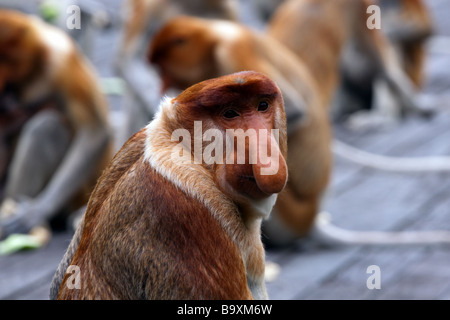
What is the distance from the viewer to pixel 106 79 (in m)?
6.71

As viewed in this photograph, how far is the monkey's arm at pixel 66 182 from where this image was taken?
3967mm

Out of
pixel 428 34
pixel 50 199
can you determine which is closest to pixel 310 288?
pixel 50 199

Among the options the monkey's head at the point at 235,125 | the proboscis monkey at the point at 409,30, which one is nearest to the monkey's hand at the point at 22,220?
the monkey's head at the point at 235,125

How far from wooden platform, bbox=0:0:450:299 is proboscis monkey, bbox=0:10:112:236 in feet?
0.73

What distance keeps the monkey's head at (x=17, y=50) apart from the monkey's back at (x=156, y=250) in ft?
8.09

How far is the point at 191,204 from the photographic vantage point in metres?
1.43

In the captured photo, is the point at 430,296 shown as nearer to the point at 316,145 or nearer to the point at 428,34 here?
the point at 316,145

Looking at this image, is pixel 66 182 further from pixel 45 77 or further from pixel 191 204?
pixel 191 204

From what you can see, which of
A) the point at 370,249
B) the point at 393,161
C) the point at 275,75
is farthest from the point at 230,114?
the point at 393,161

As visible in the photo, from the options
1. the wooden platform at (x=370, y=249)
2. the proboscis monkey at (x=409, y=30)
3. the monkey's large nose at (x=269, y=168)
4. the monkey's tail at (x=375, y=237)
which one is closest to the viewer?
the monkey's large nose at (x=269, y=168)

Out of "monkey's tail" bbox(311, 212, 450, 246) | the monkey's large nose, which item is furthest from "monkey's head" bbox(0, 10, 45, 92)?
the monkey's large nose

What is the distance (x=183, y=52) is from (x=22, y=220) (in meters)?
1.21

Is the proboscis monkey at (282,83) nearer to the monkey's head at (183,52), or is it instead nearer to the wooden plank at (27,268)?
the monkey's head at (183,52)
